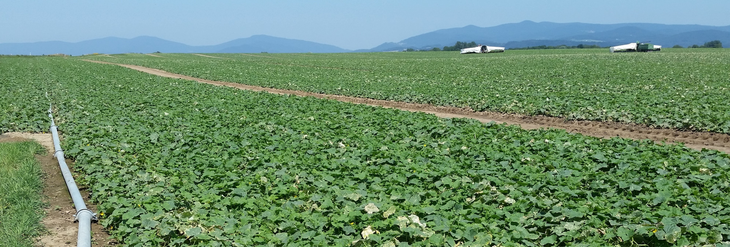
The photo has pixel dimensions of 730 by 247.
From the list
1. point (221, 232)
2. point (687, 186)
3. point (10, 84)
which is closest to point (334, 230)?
point (221, 232)

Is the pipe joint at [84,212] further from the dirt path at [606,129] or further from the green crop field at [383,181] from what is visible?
the dirt path at [606,129]

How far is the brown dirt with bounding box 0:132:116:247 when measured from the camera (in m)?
6.75

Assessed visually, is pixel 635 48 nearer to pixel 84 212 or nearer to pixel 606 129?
pixel 606 129

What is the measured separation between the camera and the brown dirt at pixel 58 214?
22.2ft

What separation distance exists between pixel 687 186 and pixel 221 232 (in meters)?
6.76

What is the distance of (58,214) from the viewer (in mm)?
7863

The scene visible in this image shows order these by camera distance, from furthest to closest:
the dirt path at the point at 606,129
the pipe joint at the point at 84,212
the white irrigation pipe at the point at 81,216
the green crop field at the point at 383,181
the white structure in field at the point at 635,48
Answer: the white structure in field at the point at 635,48 → the dirt path at the point at 606,129 → the pipe joint at the point at 84,212 → the white irrigation pipe at the point at 81,216 → the green crop field at the point at 383,181

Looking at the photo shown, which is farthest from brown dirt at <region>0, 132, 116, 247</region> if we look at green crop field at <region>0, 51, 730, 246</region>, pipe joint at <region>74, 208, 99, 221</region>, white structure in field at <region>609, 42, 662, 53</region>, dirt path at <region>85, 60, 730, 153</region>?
white structure in field at <region>609, 42, 662, 53</region>

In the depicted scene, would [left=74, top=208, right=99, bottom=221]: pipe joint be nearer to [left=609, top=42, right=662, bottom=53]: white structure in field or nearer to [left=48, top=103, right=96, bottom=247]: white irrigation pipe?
[left=48, top=103, right=96, bottom=247]: white irrigation pipe

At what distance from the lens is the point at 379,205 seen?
270 inches

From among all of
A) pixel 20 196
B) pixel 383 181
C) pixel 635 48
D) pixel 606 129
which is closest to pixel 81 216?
pixel 20 196

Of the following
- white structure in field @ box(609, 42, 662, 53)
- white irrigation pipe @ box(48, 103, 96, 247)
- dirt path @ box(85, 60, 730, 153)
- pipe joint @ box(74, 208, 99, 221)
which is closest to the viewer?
white irrigation pipe @ box(48, 103, 96, 247)

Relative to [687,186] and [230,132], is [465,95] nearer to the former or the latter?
[230,132]

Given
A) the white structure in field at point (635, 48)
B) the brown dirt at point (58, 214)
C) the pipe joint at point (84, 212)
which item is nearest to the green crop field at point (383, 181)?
the pipe joint at point (84, 212)
